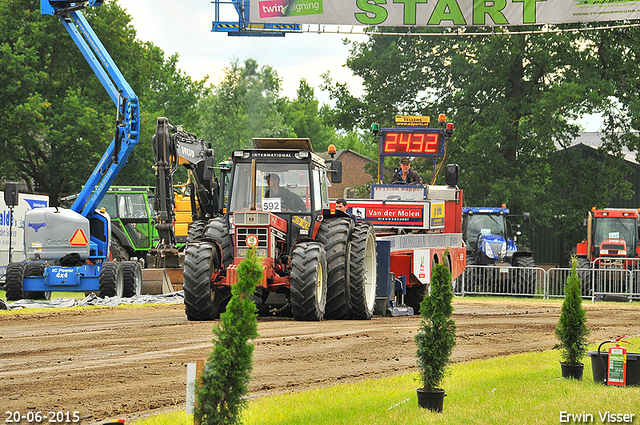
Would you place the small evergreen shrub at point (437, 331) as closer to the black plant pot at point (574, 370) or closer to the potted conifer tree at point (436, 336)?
the potted conifer tree at point (436, 336)

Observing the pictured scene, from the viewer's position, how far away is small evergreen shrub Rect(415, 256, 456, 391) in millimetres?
6363

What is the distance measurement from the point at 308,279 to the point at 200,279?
1686mm

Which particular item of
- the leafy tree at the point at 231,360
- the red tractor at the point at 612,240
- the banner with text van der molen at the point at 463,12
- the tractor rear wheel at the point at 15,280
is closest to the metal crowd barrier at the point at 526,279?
the red tractor at the point at 612,240

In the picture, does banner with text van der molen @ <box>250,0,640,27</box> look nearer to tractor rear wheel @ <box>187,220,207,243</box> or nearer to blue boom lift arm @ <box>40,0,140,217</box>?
blue boom lift arm @ <box>40,0,140,217</box>

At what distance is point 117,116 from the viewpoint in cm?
2003

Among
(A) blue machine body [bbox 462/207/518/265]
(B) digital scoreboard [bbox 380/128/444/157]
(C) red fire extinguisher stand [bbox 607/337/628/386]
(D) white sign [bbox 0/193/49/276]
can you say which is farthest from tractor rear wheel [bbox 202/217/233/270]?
(A) blue machine body [bbox 462/207/518/265]

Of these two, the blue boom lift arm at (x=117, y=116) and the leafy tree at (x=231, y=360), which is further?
the blue boom lift arm at (x=117, y=116)

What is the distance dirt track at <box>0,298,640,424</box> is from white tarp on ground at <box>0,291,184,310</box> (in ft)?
5.02

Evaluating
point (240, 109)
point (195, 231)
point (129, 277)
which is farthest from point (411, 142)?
point (240, 109)

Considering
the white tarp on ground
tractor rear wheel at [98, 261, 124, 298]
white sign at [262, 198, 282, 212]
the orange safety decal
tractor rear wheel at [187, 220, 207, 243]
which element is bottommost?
the white tarp on ground

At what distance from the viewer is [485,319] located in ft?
54.6

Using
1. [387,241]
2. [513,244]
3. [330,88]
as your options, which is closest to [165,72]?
[330,88]

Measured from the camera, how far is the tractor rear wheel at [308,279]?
42.2ft

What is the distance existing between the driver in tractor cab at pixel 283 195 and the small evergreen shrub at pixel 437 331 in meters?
7.65
